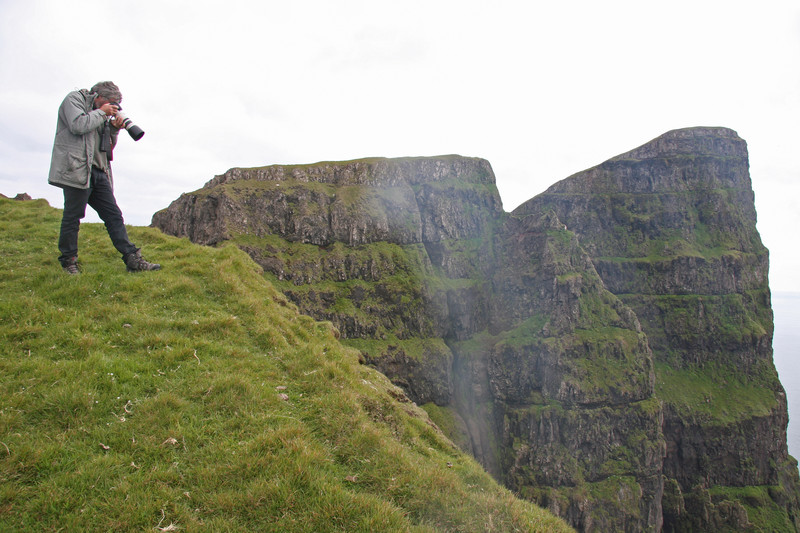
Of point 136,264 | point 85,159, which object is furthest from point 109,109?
point 136,264

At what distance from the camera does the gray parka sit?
376 inches

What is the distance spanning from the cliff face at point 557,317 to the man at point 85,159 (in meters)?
84.9

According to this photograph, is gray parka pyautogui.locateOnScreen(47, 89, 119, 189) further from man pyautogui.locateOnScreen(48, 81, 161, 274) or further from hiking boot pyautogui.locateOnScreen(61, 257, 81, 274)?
hiking boot pyautogui.locateOnScreen(61, 257, 81, 274)

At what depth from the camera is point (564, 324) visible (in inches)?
4163

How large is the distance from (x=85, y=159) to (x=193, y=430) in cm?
824

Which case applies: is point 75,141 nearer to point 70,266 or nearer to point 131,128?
point 131,128

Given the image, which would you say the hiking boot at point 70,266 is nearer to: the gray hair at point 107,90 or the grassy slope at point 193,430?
the grassy slope at point 193,430

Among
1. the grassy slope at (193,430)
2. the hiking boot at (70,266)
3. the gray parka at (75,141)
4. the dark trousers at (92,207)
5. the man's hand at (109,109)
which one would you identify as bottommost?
the grassy slope at (193,430)

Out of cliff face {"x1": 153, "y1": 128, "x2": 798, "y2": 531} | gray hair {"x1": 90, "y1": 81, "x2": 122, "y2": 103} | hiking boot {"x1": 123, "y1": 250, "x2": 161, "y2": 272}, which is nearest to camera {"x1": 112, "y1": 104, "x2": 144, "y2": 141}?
gray hair {"x1": 90, "y1": 81, "x2": 122, "y2": 103}

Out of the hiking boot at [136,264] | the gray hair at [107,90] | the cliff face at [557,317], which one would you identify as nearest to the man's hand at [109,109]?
the gray hair at [107,90]

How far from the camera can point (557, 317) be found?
107250 mm

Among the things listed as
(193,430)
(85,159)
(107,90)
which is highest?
(107,90)

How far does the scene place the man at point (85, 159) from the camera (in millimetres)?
9688

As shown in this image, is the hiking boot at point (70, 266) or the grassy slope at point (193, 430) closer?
the grassy slope at point (193, 430)
